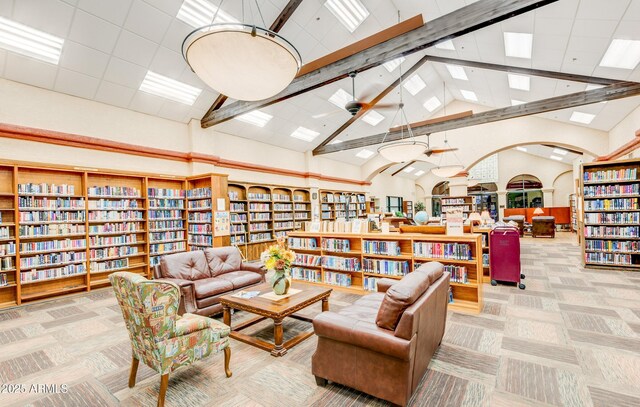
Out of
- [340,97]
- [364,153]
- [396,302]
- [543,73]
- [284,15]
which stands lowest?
[396,302]

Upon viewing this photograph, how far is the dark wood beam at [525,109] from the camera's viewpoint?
599 cm

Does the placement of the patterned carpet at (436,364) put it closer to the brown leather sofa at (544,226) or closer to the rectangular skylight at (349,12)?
the rectangular skylight at (349,12)

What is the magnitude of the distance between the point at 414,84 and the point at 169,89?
280 inches

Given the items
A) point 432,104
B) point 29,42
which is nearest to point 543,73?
point 432,104

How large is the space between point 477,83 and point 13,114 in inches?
422

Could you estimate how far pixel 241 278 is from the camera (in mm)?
Answer: 4324

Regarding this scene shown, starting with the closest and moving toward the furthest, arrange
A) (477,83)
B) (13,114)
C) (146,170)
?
(13,114)
(146,170)
(477,83)

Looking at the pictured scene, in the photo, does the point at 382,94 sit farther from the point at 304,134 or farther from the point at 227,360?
the point at 227,360

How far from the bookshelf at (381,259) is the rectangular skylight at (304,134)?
4753mm

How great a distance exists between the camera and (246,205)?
8.45 m

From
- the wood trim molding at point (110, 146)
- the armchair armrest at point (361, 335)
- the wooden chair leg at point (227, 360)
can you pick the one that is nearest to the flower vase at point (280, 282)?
the wooden chair leg at point (227, 360)

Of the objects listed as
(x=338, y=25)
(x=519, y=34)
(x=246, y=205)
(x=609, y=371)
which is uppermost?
(x=338, y=25)

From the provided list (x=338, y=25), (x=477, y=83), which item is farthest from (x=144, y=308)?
(x=477, y=83)

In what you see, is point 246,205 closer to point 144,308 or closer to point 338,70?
point 338,70
